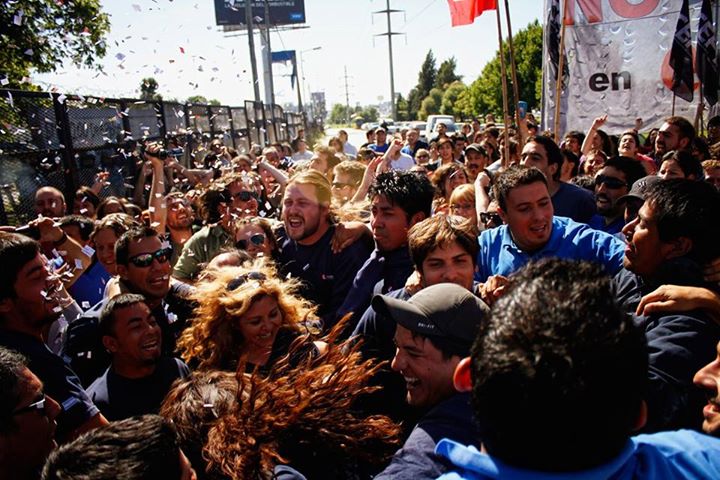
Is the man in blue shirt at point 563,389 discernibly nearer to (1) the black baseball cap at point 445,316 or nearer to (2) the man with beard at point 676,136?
(1) the black baseball cap at point 445,316

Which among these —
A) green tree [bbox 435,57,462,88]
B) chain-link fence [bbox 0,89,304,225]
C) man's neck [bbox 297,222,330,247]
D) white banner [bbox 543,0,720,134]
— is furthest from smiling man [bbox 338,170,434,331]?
green tree [bbox 435,57,462,88]

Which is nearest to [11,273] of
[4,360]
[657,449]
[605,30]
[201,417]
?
[4,360]

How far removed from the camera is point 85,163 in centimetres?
626

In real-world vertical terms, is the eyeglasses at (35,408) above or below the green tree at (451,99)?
below

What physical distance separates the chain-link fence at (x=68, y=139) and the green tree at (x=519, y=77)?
144ft

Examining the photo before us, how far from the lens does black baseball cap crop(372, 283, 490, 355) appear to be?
172cm

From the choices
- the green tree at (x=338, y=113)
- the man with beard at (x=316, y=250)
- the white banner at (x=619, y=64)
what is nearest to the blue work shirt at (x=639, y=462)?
the man with beard at (x=316, y=250)

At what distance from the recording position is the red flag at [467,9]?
6.54 m

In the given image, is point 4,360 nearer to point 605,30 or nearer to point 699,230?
point 699,230

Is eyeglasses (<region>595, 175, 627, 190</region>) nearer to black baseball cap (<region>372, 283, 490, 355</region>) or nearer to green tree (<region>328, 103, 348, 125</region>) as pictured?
black baseball cap (<region>372, 283, 490, 355</region>)

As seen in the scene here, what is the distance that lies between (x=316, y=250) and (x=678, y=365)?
2501 mm

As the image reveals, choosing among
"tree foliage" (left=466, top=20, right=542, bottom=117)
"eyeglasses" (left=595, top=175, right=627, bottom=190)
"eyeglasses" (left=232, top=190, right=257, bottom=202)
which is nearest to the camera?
"eyeglasses" (left=595, top=175, right=627, bottom=190)

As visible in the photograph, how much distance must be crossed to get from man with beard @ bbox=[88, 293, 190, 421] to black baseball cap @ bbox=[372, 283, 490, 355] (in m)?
1.37

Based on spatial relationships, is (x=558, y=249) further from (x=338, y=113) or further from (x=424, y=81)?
(x=338, y=113)
